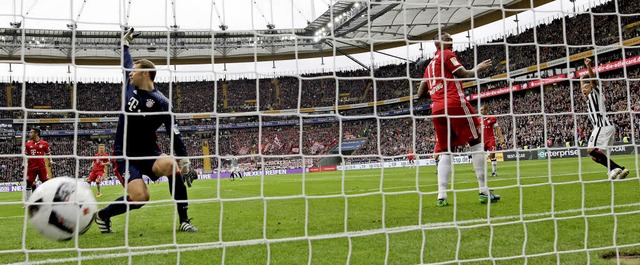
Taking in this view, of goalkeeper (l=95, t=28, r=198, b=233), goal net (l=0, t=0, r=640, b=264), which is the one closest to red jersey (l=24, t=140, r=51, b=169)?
goal net (l=0, t=0, r=640, b=264)

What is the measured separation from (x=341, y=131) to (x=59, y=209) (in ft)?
8.18

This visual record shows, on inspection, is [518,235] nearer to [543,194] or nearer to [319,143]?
[543,194]

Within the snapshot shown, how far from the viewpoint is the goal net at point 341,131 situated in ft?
12.0

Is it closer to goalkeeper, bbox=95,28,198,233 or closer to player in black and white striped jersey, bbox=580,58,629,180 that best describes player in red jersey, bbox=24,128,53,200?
goalkeeper, bbox=95,28,198,233

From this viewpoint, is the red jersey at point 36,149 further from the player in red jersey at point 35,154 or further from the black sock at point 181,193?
the black sock at point 181,193

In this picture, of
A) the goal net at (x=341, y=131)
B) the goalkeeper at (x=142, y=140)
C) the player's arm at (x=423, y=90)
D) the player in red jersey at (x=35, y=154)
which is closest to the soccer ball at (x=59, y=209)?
the goal net at (x=341, y=131)

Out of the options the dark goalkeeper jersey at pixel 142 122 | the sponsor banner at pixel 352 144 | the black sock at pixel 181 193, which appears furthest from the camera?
the sponsor banner at pixel 352 144

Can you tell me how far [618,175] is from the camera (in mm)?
7578

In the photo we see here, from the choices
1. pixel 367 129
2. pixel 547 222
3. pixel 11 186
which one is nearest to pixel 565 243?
pixel 547 222

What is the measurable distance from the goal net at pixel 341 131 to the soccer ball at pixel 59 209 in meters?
0.24

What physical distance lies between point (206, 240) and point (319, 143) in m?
33.6

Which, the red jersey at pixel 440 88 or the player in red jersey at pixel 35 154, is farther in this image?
the player in red jersey at pixel 35 154

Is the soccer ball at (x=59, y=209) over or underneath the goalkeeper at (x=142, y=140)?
underneath

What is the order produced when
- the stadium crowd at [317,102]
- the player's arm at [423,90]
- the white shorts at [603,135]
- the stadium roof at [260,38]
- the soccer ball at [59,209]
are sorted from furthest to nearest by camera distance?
the stadium crowd at [317,102] < the stadium roof at [260,38] < the white shorts at [603,135] < the player's arm at [423,90] < the soccer ball at [59,209]
